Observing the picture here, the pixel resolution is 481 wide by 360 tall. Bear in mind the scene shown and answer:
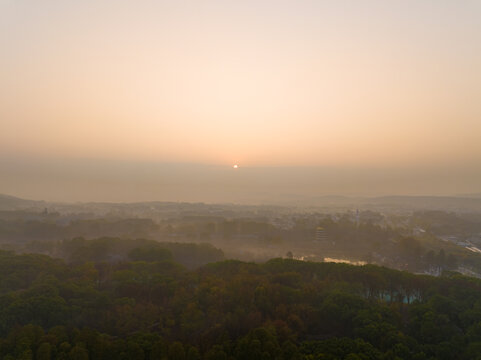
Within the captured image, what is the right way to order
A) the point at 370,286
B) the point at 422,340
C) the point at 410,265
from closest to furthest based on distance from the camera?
1. the point at 422,340
2. the point at 370,286
3. the point at 410,265

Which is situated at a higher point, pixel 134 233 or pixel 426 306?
pixel 426 306

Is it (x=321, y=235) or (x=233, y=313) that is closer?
(x=233, y=313)

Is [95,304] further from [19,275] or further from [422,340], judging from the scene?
[422,340]

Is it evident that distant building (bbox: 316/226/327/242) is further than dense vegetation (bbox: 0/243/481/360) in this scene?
Yes

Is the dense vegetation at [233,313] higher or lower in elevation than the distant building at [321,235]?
higher

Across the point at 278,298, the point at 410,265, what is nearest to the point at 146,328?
the point at 278,298

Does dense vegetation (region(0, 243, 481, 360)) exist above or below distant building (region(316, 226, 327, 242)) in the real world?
above

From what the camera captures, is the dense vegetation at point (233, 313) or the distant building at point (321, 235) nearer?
the dense vegetation at point (233, 313)

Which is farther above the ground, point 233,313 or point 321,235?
point 233,313
